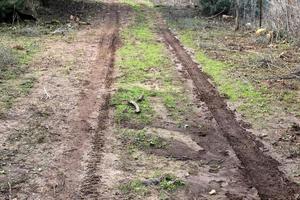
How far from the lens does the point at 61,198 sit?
5789 millimetres

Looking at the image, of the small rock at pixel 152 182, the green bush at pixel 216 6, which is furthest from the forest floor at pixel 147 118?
the green bush at pixel 216 6

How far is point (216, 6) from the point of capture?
23.1 metres

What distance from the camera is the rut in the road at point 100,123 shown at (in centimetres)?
610

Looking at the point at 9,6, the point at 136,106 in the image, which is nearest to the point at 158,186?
the point at 136,106

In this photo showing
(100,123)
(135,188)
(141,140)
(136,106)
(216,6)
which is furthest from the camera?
(216,6)

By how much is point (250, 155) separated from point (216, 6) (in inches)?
661

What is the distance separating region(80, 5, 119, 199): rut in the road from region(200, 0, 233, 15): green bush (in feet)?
23.8

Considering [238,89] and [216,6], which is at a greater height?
[216,6]

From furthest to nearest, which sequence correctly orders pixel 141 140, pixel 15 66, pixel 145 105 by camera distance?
pixel 15 66, pixel 145 105, pixel 141 140

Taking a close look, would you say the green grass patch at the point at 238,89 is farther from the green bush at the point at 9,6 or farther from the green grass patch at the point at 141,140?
the green bush at the point at 9,6

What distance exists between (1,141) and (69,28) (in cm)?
1110

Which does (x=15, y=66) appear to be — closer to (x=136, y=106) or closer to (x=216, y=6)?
(x=136, y=106)

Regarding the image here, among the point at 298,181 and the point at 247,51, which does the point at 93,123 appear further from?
the point at 247,51

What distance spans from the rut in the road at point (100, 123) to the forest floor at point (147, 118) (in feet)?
0.06
